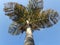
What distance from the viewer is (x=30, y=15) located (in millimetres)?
16703

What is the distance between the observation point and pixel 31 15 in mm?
16703

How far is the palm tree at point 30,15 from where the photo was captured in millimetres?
16438

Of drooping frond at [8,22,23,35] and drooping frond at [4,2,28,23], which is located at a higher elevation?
drooping frond at [4,2,28,23]

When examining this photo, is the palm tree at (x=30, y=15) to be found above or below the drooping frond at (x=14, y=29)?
above

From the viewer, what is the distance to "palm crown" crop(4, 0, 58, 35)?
16547 mm

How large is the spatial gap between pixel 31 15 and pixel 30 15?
0.08 m

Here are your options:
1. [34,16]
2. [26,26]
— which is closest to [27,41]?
[26,26]

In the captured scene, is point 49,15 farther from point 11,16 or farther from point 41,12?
point 11,16

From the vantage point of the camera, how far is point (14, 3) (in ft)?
54.9

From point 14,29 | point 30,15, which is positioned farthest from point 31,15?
point 14,29

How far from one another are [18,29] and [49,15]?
273 cm

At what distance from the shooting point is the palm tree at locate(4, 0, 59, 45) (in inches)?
647

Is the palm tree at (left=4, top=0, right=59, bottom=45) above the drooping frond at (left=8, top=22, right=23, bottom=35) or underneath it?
above

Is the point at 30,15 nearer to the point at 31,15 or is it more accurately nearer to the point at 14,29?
the point at 31,15
